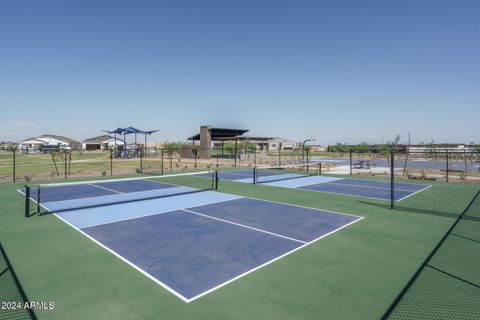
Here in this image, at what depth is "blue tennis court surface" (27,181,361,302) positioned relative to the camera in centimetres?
659

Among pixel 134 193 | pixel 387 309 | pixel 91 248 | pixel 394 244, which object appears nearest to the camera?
pixel 387 309

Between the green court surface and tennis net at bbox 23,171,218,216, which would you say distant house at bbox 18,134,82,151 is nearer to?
tennis net at bbox 23,171,218,216

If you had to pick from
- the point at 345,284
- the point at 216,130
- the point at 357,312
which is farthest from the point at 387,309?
the point at 216,130

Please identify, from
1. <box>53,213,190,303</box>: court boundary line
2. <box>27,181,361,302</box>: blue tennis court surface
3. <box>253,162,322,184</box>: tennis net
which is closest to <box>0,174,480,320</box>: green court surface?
<box>53,213,190,303</box>: court boundary line

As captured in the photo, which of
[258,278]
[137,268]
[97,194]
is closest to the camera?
[258,278]

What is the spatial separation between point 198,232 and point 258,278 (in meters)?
3.64

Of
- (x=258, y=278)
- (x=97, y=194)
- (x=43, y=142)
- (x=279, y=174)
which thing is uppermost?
(x=43, y=142)

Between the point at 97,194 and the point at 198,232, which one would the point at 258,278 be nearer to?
the point at 198,232

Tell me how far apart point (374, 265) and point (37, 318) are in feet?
22.2

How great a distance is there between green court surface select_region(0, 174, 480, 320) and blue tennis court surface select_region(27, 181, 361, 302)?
363mm

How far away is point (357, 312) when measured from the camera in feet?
16.5

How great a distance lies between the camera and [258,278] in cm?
625

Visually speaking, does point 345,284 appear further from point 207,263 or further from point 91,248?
point 91,248

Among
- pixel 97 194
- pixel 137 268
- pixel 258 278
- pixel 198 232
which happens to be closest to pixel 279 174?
pixel 97 194
